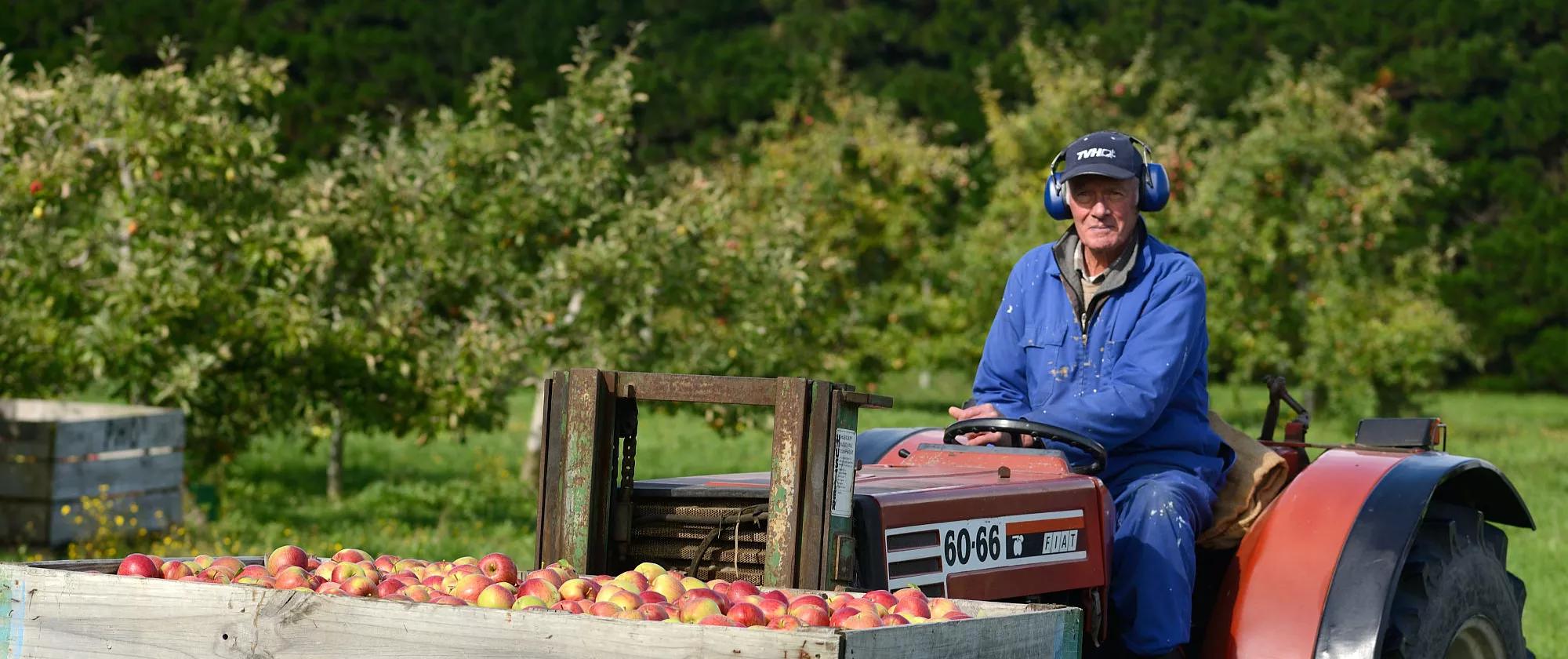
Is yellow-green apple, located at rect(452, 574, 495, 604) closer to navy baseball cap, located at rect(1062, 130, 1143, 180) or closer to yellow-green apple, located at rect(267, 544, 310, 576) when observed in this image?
yellow-green apple, located at rect(267, 544, 310, 576)

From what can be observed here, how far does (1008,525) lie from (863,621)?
1.13 m

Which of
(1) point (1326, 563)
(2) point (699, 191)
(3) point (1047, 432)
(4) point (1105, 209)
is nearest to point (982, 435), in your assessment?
(3) point (1047, 432)

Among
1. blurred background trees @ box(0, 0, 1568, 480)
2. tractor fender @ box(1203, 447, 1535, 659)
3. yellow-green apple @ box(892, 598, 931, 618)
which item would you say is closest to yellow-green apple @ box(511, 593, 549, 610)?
yellow-green apple @ box(892, 598, 931, 618)

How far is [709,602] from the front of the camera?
9.79ft

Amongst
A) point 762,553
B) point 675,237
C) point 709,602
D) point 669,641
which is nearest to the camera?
point 669,641

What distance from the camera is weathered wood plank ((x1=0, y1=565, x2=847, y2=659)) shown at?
2725mm

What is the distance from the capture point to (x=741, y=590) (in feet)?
10.6

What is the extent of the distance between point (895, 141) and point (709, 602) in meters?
23.5

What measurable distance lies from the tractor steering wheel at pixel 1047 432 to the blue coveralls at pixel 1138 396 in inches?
2.0

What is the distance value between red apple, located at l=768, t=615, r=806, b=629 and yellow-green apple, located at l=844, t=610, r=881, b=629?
75 millimetres

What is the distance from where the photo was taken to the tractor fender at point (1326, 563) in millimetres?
4305

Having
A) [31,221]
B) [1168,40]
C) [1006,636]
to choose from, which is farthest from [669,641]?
[1168,40]

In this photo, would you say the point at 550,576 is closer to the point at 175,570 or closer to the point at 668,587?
the point at 668,587

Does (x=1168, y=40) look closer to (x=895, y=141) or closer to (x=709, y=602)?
(x=895, y=141)
